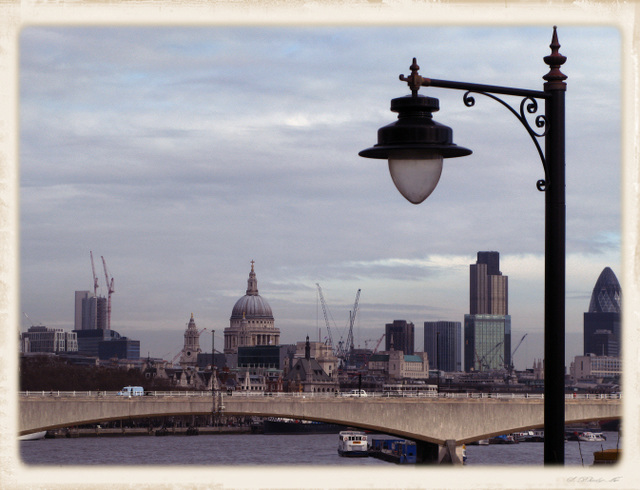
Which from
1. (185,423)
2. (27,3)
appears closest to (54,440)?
(185,423)

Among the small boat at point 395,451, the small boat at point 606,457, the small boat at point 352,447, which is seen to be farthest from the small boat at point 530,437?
the small boat at point 606,457

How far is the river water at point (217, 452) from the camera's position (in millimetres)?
80625

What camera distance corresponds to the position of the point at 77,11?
817 centimetres

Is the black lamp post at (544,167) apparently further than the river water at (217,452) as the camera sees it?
No

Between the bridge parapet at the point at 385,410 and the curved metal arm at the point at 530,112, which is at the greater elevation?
the curved metal arm at the point at 530,112

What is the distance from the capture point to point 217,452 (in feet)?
308

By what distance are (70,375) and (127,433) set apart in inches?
396

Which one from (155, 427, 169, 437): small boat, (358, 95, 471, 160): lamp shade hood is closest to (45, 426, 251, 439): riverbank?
(155, 427, 169, 437): small boat

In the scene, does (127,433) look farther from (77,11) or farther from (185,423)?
(77,11)

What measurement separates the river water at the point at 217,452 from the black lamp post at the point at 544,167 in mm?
64070

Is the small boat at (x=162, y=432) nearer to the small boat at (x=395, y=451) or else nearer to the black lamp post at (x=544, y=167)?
the small boat at (x=395, y=451)

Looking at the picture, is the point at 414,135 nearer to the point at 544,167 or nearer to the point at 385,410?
the point at 544,167

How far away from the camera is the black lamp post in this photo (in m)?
7.04

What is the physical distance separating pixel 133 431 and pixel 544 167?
128973 mm
